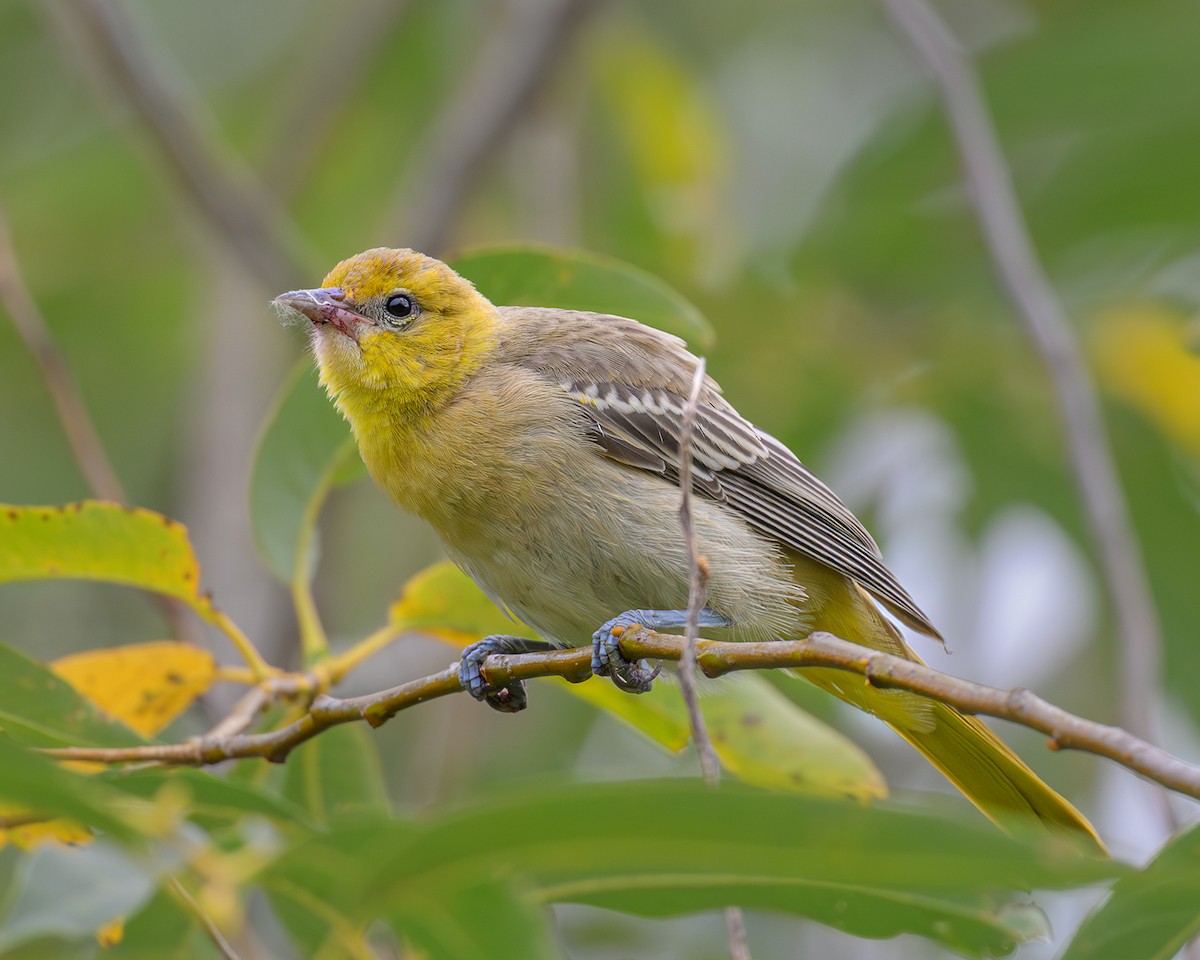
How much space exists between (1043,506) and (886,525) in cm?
81

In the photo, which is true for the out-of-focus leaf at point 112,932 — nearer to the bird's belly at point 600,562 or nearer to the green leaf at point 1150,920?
the bird's belly at point 600,562

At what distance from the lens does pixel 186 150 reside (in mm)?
5867

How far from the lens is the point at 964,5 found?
8.57 metres

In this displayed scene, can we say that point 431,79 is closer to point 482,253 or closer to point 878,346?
point 878,346

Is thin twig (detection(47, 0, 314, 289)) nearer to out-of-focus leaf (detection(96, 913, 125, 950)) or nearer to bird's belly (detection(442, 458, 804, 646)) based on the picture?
bird's belly (detection(442, 458, 804, 646))

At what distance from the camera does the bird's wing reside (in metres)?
4.08

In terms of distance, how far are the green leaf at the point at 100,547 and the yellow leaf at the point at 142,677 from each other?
16 centimetres

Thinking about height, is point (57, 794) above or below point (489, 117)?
below

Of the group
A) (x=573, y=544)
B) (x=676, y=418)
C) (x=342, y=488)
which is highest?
(x=342, y=488)

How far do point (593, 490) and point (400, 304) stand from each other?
39.3 inches

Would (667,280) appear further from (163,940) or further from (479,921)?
(479,921)

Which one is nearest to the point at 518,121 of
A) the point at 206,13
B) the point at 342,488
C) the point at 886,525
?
the point at 342,488

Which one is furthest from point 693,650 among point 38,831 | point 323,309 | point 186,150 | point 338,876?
point 186,150

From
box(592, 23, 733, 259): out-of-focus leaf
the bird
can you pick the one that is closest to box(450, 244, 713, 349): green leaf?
the bird
